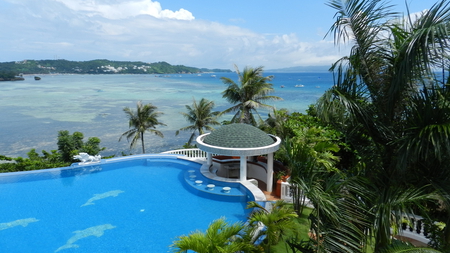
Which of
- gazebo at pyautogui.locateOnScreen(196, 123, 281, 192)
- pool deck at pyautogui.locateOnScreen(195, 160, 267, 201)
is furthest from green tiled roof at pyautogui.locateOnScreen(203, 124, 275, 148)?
pool deck at pyautogui.locateOnScreen(195, 160, 267, 201)

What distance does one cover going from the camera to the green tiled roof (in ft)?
40.8

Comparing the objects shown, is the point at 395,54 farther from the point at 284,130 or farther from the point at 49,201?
the point at 49,201

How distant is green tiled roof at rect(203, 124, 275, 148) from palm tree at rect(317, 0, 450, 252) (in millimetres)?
7072

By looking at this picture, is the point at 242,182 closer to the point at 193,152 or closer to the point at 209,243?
the point at 193,152

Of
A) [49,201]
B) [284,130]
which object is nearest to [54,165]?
[49,201]

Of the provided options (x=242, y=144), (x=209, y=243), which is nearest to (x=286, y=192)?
(x=242, y=144)

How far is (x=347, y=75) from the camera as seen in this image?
493cm

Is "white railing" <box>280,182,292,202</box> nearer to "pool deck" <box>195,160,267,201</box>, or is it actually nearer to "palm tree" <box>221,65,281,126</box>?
"pool deck" <box>195,160,267,201</box>

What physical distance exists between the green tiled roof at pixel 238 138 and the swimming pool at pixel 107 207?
1.90 meters

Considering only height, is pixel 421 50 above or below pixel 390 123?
above

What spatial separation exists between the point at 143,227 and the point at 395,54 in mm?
8970

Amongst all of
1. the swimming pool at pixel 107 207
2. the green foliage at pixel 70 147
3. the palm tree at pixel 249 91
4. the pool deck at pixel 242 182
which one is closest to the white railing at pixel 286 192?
the pool deck at pixel 242 182

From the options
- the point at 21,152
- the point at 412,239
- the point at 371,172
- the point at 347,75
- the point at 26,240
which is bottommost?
the point at 21,152

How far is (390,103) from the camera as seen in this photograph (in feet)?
14.8
